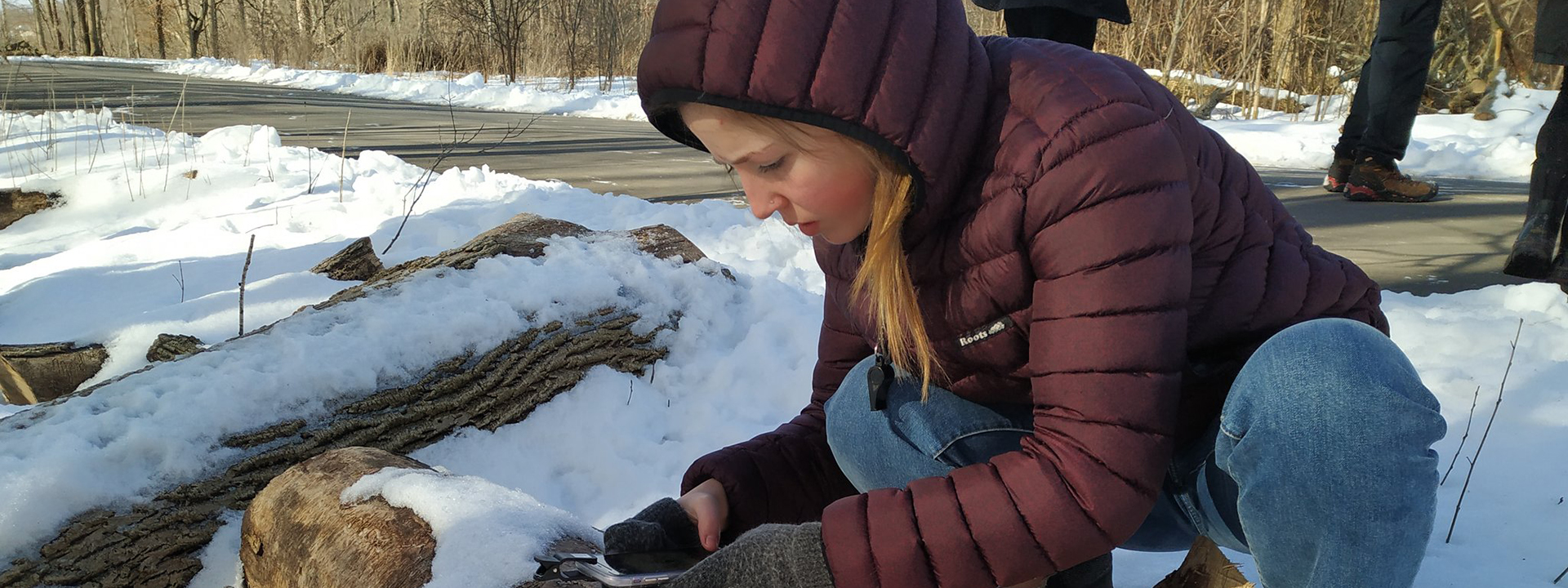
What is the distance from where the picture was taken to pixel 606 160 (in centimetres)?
784

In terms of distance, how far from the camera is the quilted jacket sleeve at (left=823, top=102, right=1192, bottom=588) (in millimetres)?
1083

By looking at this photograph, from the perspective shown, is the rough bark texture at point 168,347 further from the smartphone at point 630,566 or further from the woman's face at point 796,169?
the woman's face at point 796,169

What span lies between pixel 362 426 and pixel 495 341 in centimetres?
43

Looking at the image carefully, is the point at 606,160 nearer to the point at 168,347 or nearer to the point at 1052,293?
the point at 168,347

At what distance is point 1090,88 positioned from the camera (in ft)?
3.81

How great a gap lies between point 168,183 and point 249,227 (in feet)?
4.98

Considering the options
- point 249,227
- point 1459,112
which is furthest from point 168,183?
point 1459,112

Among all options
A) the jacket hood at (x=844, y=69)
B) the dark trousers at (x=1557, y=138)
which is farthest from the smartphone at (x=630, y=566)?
the dark trousers at (x=1557, y=138)

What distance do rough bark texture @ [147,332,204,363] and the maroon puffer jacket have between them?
2.01 metres

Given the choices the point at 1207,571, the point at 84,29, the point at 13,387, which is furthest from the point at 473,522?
the point at 84,29

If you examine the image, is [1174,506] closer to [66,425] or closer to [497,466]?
[497,466]

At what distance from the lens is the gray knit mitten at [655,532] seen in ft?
4.27

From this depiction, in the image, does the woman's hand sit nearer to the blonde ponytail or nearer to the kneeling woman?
the kneeling woman

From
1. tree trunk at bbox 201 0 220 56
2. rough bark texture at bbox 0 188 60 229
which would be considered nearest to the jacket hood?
rough bark texture at bbox 0 188 60 229
